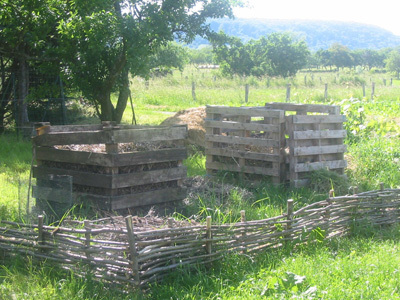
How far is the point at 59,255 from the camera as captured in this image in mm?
5156

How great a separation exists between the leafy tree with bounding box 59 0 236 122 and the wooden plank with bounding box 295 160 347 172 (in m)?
6.01

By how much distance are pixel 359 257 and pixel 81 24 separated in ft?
32.2

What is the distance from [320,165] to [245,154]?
1354 mm

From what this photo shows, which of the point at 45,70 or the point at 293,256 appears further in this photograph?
the point at 45,70

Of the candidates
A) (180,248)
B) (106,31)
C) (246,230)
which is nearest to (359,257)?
(246,230)

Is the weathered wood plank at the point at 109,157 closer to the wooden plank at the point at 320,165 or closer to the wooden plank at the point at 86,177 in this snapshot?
the wooden plank at the point at 86,177

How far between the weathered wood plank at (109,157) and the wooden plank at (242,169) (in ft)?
6.97

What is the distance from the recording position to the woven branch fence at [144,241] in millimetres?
4781

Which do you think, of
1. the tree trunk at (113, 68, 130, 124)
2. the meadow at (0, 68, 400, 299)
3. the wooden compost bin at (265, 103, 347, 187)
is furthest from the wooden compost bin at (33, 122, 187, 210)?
the tree trunk at (113, 68, 130, 124)

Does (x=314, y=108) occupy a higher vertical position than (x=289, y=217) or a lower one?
higher

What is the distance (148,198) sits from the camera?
6.94 meters

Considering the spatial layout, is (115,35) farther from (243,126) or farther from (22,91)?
(243,126)

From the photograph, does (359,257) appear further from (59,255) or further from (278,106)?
(278,106)

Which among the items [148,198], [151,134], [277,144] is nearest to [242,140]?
[277,144]
